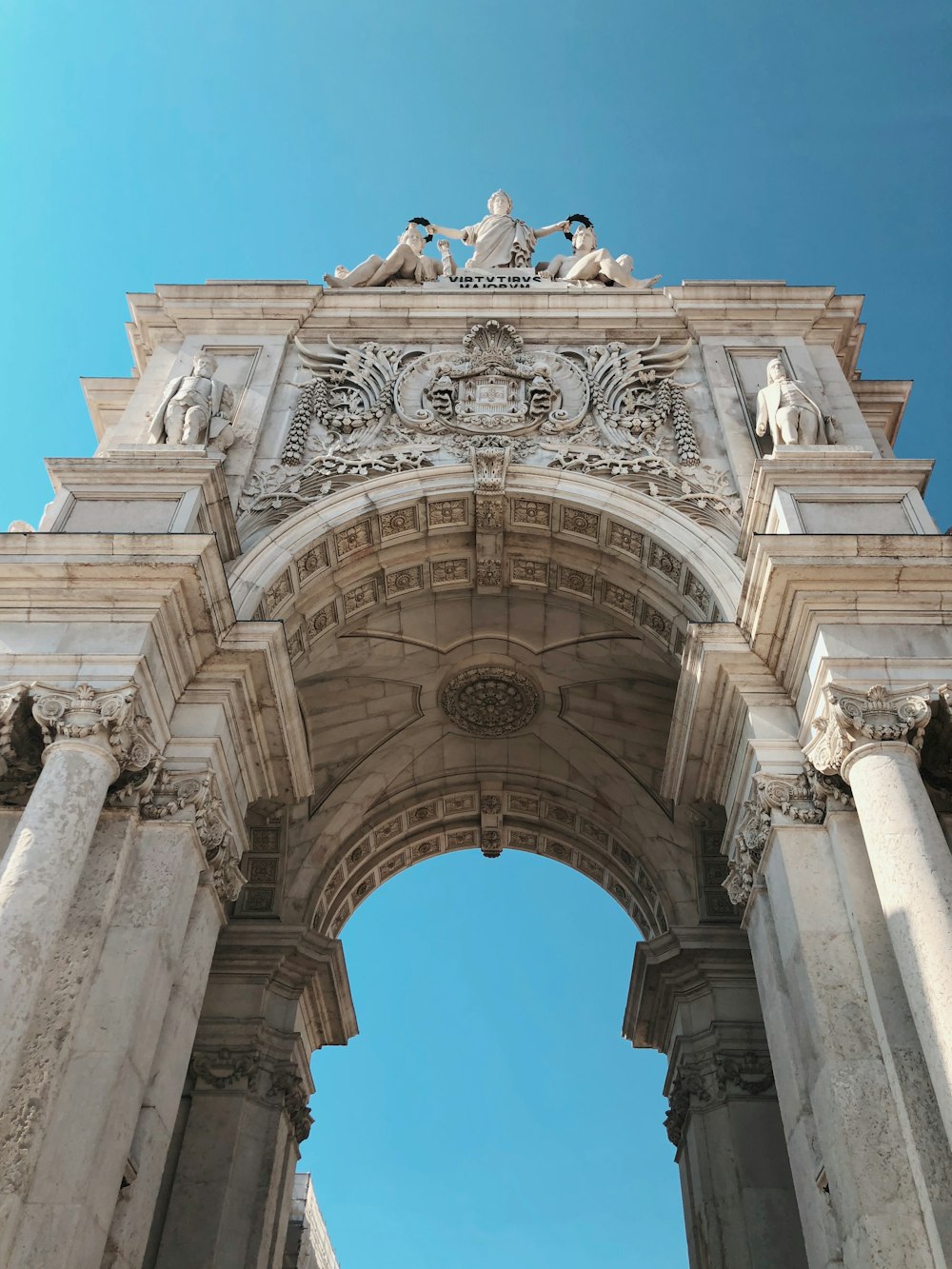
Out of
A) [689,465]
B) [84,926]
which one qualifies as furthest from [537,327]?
[84,926]

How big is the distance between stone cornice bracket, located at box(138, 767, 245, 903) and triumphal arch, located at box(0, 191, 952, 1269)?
0.12 feet

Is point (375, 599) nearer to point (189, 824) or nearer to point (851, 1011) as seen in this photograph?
point (189, 824)

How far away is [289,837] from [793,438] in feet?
34.7

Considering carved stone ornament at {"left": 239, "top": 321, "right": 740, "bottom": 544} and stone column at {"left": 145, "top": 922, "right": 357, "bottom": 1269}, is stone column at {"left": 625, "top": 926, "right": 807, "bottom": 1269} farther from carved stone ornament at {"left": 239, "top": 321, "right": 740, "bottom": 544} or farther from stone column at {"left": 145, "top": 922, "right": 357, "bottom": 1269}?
carved stone ornament at {"left": 239, "top": 321, "right": 740, "bottom": 544}

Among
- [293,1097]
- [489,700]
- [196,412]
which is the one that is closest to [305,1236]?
Result: [293,1097]

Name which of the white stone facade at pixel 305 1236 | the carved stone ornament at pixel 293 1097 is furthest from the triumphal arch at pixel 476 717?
the white stone facade at pixel 305 1236

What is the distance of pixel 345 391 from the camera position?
15.9 metres

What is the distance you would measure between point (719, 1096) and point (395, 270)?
1398 cm

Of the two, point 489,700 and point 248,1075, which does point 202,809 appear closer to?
point 248,1075

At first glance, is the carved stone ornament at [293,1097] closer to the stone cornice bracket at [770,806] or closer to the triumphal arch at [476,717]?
the triumphal arch at [476,717]

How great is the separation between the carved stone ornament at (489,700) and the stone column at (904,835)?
853 centimetres

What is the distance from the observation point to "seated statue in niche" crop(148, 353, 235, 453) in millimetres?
13625

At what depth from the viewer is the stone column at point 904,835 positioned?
7.92 m

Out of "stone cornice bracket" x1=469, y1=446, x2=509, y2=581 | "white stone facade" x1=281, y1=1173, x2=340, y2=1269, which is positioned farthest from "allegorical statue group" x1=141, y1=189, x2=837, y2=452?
"white stone facade" x1=281, y1=1173, x2=340, y2=1269
